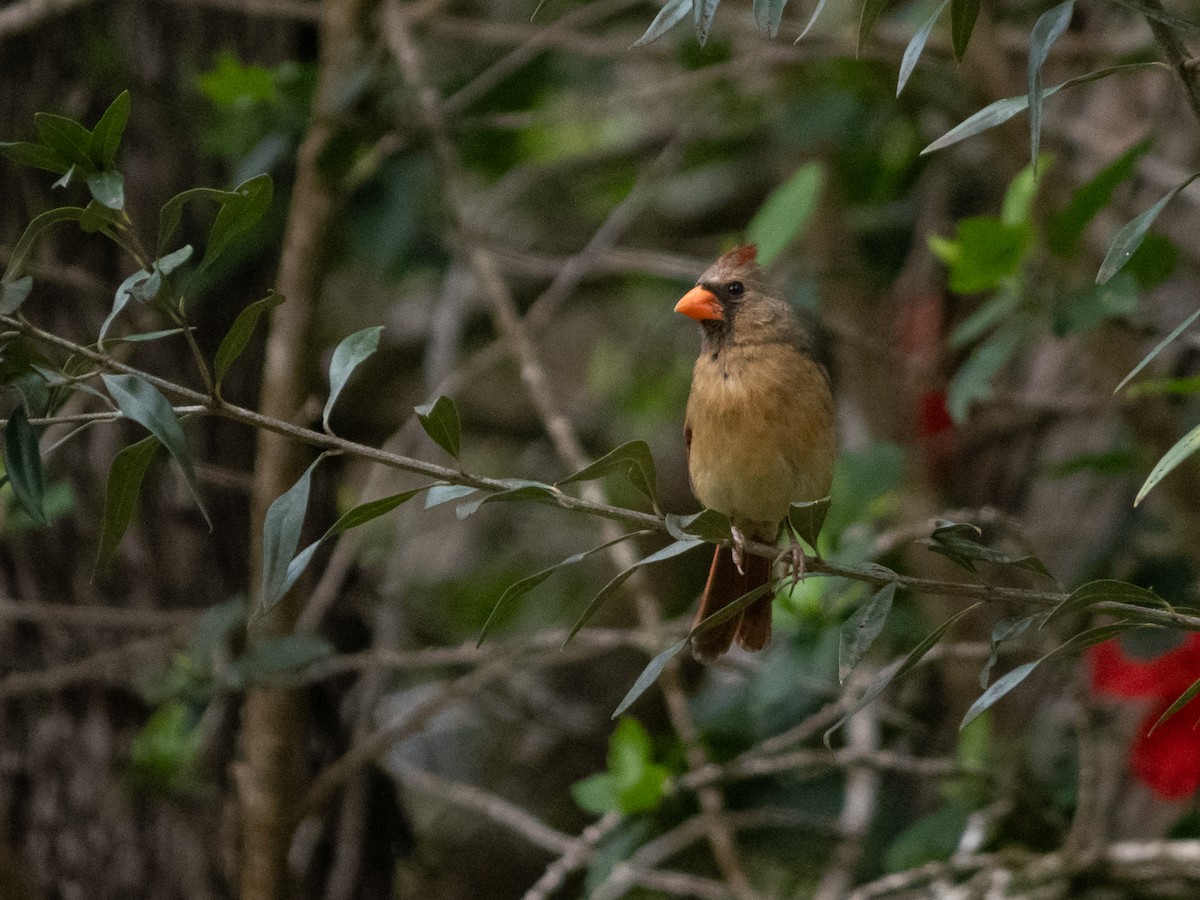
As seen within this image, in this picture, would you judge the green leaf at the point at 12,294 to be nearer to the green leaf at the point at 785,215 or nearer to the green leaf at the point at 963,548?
the green leaf at the point at 963,548

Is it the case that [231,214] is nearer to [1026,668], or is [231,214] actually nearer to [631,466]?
[631,466]

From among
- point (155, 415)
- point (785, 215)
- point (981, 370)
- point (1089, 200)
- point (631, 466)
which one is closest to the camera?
point (155, 415)

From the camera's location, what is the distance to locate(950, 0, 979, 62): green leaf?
1428mm

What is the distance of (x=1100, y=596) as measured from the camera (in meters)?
1.41

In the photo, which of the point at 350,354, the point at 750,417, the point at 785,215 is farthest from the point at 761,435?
the point at 350,354

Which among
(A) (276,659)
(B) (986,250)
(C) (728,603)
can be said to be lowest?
(A) (276,659)

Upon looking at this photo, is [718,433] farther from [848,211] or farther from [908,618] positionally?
[848,211]

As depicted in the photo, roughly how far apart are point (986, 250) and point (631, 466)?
1292 millimetres

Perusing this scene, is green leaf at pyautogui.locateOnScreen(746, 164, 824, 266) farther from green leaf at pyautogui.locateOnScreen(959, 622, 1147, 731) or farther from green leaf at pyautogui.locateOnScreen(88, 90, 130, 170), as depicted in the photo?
green leaf at pyautogui.locateOnScreen(88, 90, 130, 170)

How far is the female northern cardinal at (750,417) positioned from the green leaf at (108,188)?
142cm

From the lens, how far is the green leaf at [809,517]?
160 centimetres

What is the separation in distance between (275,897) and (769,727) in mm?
1161

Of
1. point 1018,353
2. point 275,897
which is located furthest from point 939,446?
point 275,897

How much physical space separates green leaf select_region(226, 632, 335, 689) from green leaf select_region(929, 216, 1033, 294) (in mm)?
1396
